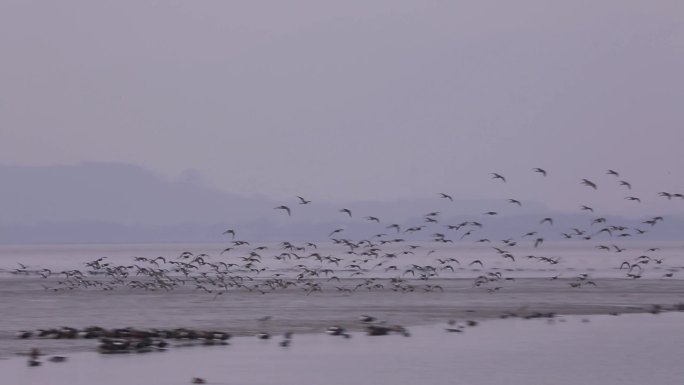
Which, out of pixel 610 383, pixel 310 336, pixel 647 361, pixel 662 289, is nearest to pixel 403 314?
pixel 310 336

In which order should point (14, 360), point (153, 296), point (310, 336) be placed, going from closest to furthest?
point (14, 360)
point (310, 336)
point (153, 296)

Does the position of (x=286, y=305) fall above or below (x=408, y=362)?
above

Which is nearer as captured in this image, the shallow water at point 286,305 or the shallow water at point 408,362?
the shallow water at point 408,362

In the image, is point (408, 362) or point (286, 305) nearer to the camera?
point (408, 362)

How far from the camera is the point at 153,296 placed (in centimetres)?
6294

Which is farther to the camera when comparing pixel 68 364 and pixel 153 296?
pixel 153 296

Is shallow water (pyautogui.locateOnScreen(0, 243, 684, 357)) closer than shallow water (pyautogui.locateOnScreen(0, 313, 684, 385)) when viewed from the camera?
No

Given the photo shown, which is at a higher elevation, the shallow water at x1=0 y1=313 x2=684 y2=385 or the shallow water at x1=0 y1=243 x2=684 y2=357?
the shallow water at x1=0 y1=243 x2=684 y2=357

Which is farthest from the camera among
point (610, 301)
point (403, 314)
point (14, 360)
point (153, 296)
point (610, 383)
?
point (153, 296)

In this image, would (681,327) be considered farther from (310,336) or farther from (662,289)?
(662,289)

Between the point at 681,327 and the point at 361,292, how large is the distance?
90.1ft

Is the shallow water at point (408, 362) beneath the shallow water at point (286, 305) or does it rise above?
beneath

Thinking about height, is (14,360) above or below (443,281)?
below

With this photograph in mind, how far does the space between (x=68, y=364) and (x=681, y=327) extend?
20957 mm
